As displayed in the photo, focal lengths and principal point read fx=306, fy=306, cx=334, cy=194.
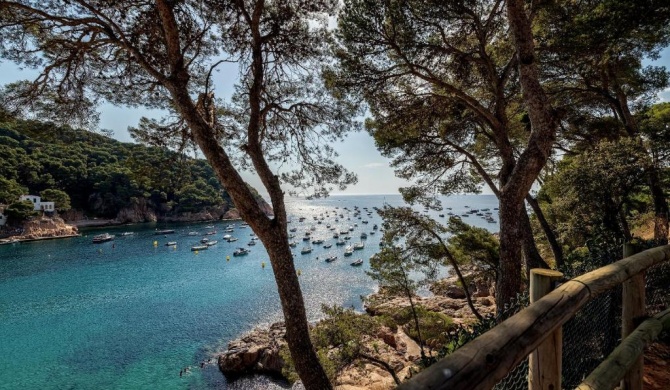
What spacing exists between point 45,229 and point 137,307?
34.6 m

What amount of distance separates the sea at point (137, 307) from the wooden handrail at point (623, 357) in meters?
3.59

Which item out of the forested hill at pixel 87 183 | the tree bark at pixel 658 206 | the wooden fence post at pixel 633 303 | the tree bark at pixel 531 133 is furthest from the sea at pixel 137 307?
the forested hill at pixel 87 183

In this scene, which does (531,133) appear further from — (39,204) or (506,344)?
(39,204)

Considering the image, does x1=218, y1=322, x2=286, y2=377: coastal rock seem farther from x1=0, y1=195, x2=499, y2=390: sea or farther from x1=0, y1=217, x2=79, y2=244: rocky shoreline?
x1=0, y1=217, x2=79, y2=244: rocky shoreline

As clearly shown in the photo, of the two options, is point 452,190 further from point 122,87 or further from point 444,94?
point 122,87

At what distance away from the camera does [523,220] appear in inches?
Answer: 258

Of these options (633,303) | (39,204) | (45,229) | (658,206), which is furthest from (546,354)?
(39,204)

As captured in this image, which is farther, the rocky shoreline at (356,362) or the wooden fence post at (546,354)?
the rocky shoreline at (356,362)

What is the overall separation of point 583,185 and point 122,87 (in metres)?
9.42

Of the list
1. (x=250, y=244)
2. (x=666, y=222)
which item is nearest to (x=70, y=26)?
(x=666, y=222)

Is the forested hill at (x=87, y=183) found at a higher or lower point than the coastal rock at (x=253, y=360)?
higher

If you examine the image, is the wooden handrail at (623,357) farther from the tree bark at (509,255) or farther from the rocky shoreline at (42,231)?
the rocky shoreline at (42,231)

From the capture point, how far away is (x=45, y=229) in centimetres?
4241

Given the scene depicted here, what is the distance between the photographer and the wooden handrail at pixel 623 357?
1617mm
